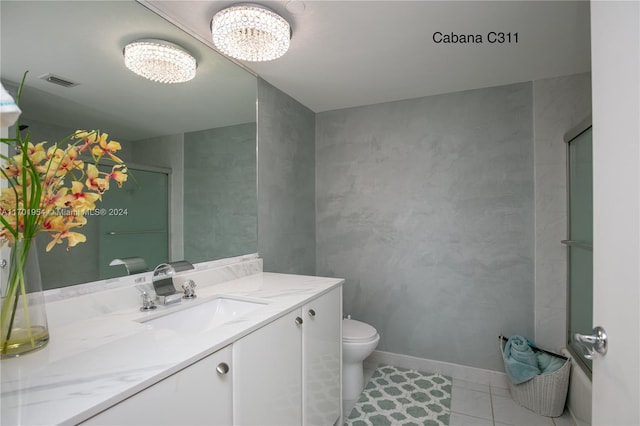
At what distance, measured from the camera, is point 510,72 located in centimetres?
213

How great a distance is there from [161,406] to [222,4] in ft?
5.23

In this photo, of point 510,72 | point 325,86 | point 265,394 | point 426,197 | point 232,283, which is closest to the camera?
point 265,394

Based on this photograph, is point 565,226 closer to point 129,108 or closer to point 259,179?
point 259,179

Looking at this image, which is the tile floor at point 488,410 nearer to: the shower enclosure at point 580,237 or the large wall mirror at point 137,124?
the shower enclosure at point 580,237

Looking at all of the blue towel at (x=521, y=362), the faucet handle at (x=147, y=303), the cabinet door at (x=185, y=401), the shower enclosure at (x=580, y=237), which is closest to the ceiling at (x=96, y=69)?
the faucet handle at (x=147, y=303)

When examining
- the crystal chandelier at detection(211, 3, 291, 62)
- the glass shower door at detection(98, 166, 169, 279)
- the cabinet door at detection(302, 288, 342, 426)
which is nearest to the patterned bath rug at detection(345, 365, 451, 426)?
the cabinet door at detection(302, 288, 342, 426)

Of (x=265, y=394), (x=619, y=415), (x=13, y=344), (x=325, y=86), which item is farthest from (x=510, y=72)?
(x=13, y=344)

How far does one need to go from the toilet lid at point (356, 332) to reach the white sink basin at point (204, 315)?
92 centimetres

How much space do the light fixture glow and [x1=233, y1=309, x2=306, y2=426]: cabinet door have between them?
128 cm

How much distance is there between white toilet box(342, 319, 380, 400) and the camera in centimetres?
206

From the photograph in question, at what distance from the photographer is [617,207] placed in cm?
74

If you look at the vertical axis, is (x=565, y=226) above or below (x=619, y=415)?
above

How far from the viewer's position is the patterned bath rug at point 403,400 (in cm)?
192

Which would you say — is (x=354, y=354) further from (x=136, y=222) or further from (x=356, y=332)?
(x=136, y=222)
